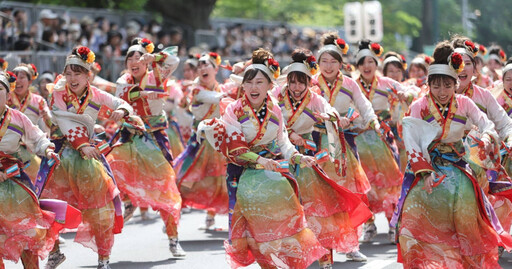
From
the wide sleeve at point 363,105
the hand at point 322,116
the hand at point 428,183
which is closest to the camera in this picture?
the hand at point 428,183

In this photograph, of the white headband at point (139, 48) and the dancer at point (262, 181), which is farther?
the white headband at point (139, 48)

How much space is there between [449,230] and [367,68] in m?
3.68

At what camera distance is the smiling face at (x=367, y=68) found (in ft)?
34.5

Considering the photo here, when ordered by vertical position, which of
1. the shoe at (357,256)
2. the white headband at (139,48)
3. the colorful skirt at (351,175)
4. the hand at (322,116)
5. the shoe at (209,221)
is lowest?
the shoe at (209,221)

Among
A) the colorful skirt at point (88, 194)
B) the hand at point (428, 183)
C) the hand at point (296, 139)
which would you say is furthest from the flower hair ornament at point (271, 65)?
the colorful skirt at point (88, 194)

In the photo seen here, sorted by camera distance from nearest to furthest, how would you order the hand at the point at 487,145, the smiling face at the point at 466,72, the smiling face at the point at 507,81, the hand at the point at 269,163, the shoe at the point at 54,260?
the hand at the point at 487,145, the hand at the point at 269,163, the smiling face at the point at 466,72, the shoe at the point at 54,260, the smiling face at the point at 507,81

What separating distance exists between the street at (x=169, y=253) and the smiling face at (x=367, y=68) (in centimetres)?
182

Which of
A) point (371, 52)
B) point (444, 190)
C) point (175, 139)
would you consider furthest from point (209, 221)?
point (444, 190)

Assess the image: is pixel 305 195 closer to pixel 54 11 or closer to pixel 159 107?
pixel 159 107

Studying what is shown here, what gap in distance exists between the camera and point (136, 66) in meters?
10.1

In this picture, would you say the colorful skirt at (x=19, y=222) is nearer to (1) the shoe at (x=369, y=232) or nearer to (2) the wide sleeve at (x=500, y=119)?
(2) the wide sleeve at (x=500, y=119)

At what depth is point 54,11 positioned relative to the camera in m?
19.1

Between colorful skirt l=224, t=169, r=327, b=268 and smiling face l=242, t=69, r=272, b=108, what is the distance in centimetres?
55

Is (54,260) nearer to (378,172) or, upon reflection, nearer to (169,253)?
(169,253)
